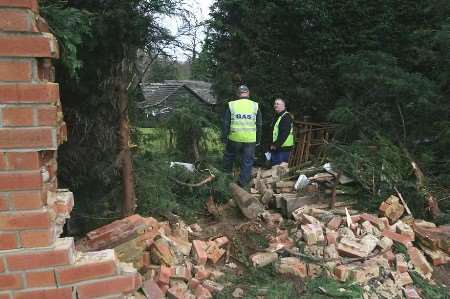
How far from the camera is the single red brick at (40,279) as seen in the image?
2.18 m

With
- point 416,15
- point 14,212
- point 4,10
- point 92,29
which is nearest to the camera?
point 4,10

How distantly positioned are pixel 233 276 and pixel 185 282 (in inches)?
25.0

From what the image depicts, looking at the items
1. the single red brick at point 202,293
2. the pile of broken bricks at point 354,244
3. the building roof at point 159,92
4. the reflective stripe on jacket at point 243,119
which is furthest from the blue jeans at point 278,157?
the single red brick at point 202,293

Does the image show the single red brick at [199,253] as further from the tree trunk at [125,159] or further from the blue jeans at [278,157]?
the blue jeans at [278,157]

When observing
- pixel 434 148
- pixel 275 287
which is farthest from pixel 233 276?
pixel 434 148

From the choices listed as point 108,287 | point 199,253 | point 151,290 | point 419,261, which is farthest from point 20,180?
point 419,261

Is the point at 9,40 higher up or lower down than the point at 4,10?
lower down

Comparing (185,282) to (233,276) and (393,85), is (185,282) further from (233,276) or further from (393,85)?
(393,85)

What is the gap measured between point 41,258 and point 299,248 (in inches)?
140

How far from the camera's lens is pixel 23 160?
2.06m

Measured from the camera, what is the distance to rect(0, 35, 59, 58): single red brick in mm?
1977

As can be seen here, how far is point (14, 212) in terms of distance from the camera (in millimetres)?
2090

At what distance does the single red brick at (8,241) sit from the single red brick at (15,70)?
0.78 metres

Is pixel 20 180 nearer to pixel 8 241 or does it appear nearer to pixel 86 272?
pixel 8 241
